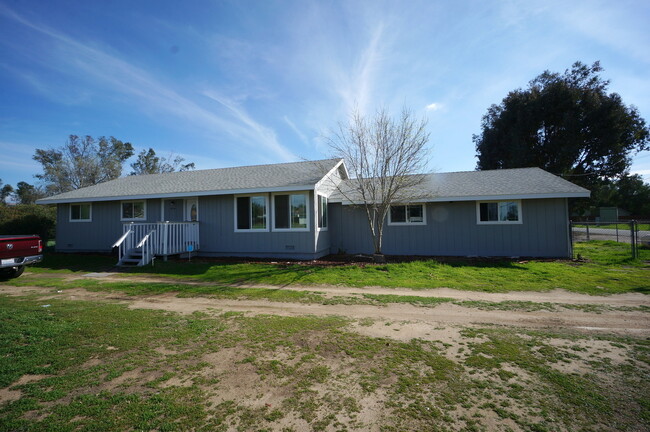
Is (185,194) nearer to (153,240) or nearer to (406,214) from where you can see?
(153,240)

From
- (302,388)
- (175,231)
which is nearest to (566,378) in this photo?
(302,388)

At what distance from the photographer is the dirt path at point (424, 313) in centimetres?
507

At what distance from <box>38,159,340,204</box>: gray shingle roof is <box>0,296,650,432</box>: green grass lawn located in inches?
329

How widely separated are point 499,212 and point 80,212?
833 inches

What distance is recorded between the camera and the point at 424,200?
1320cm

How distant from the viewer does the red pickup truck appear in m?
9.04

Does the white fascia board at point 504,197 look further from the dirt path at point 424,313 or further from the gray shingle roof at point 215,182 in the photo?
the dirt path at point 424,313

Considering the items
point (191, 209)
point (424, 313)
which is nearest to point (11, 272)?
point (191, 209)

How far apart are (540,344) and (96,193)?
1938 cm

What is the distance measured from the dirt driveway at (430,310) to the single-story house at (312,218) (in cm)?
503

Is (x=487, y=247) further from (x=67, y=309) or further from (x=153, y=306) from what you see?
(x=67, y=309)

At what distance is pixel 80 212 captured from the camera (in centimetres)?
1600

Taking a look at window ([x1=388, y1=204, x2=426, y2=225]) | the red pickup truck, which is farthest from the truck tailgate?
window ([x1=388, y1=204, x2=426, y2=225])

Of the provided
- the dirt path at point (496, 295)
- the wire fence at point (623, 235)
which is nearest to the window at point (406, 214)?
Answer: the wire fence at point (623, 235)
